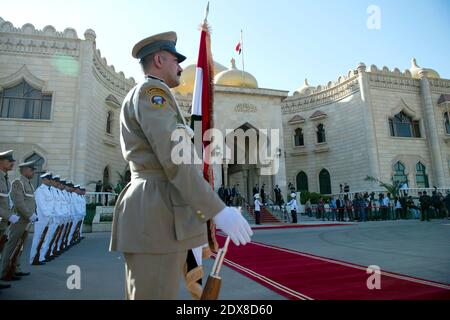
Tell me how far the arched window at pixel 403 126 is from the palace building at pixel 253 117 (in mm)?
79

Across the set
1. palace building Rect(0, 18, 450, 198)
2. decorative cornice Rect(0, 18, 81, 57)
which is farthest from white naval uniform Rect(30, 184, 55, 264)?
decorative cornice Rect(0, 18, 81, 57)

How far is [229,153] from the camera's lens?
66.6 ft

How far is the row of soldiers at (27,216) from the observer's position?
4.25m

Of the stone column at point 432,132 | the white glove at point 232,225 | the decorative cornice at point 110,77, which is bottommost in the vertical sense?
the white glove at point 232,225

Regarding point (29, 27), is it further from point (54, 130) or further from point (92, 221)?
point (92, 221)

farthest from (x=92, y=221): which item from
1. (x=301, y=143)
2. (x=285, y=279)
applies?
(x=301, y=143)

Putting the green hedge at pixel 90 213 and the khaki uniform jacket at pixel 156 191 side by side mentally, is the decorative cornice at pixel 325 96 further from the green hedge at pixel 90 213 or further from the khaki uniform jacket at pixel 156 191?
the khaki uniform jacket at pixel 156 191

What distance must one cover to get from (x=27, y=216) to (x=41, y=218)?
3.13ft

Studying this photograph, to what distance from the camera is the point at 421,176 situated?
2061 centimetres

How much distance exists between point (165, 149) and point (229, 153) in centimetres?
1891

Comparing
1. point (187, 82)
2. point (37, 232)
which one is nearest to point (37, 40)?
point (187, 82)

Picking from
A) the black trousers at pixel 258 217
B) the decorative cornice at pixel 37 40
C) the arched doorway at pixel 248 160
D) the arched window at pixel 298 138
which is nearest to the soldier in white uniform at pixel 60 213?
the black trousers at pixel 258 217

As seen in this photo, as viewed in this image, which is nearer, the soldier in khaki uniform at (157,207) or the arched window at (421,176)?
the soldier in khaki uniform at (157,207)
